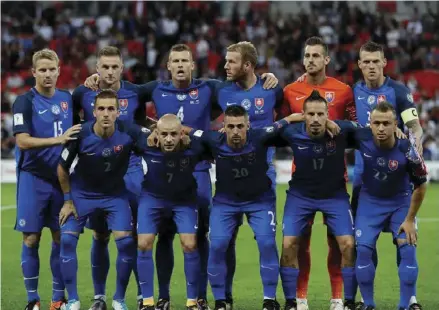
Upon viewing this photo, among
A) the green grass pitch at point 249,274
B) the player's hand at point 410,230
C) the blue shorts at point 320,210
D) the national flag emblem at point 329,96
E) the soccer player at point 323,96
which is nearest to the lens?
the player's hand at point 410,230

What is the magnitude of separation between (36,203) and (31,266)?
582 millimetres

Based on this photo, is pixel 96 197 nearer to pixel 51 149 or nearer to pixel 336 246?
pixel 51 149

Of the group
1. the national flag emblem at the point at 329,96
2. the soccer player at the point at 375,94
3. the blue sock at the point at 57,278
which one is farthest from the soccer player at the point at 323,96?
the blue sock at the point at 57,278

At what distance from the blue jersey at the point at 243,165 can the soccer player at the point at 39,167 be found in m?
1.41

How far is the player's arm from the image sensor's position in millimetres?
9023

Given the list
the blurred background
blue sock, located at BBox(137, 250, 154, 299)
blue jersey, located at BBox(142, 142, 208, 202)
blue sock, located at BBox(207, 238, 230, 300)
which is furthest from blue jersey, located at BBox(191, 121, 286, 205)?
the blurred background

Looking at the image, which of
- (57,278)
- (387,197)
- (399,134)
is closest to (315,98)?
(399,134)

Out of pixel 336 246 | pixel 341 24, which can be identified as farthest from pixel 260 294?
pixel 341 24

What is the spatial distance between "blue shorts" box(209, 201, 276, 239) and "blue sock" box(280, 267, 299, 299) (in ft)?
1.13

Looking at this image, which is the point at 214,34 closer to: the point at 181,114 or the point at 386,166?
the point at 181,114

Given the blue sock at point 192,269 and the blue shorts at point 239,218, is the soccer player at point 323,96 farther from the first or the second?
the blue sock at point 192,269

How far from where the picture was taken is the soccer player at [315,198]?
8.92 m

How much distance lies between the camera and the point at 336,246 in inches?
369

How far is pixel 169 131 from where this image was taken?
349 inches
